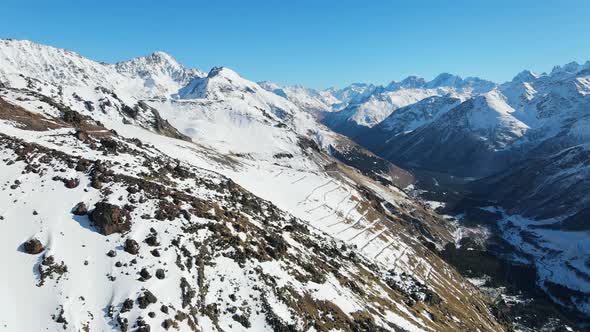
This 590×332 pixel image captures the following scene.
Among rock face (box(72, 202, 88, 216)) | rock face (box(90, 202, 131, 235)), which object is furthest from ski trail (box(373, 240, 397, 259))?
rock face (box(72, 202, 88, 216))

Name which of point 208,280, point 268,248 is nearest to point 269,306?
point 208,280

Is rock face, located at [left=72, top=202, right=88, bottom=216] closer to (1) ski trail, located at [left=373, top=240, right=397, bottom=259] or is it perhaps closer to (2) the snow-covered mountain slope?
(2) the snow-covered mountain slope

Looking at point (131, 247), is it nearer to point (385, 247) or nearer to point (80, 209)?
point (80, 209)

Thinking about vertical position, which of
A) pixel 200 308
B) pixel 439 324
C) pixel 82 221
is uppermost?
pixel 82 221

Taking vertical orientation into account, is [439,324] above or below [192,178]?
below

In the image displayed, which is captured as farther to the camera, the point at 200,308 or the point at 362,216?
the point at 362,216

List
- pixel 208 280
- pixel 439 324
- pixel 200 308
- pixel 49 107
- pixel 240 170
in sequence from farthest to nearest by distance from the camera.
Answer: pixel 240 170, pixel 49 107, pixel 439 324, pixel 208 280, pixel 200 308

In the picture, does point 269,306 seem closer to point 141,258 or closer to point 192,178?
point 141,258

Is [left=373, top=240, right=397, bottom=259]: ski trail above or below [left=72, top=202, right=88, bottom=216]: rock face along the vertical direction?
below
